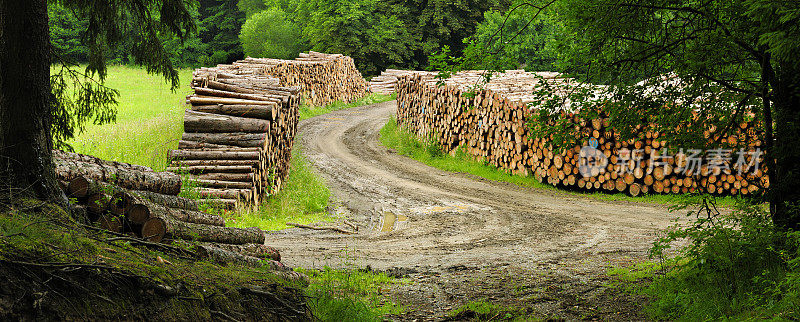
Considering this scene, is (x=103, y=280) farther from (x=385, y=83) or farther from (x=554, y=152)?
(x=385, y=83)

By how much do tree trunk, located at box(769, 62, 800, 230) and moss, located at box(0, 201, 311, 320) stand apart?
469cm

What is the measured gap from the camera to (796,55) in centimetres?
526

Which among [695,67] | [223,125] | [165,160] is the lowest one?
[165,160]

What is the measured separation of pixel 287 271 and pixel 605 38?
416 cm

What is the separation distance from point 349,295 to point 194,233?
1889 millimetres

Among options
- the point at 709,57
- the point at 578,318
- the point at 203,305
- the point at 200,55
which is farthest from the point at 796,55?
the point at 200,55

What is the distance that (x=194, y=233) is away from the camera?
20.2ft

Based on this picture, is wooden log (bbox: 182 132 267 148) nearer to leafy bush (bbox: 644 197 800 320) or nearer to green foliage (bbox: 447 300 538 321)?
green foliage (bbox: 447 300 538 321)

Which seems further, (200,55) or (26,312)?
(200,55)

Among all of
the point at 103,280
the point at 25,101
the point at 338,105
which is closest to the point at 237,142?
the point at 25,101

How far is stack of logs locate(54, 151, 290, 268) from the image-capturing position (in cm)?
568

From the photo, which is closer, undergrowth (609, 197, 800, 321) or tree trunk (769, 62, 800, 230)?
undergrowth (609, 197, 800, 321)

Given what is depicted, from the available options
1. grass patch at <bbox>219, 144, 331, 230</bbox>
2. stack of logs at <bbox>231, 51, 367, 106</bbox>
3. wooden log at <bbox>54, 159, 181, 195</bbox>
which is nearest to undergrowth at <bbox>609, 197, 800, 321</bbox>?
wooden log at <bbox>54, 159, 181, 195</bbox>

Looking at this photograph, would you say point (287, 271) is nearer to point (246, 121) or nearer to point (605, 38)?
point (605, 38)
